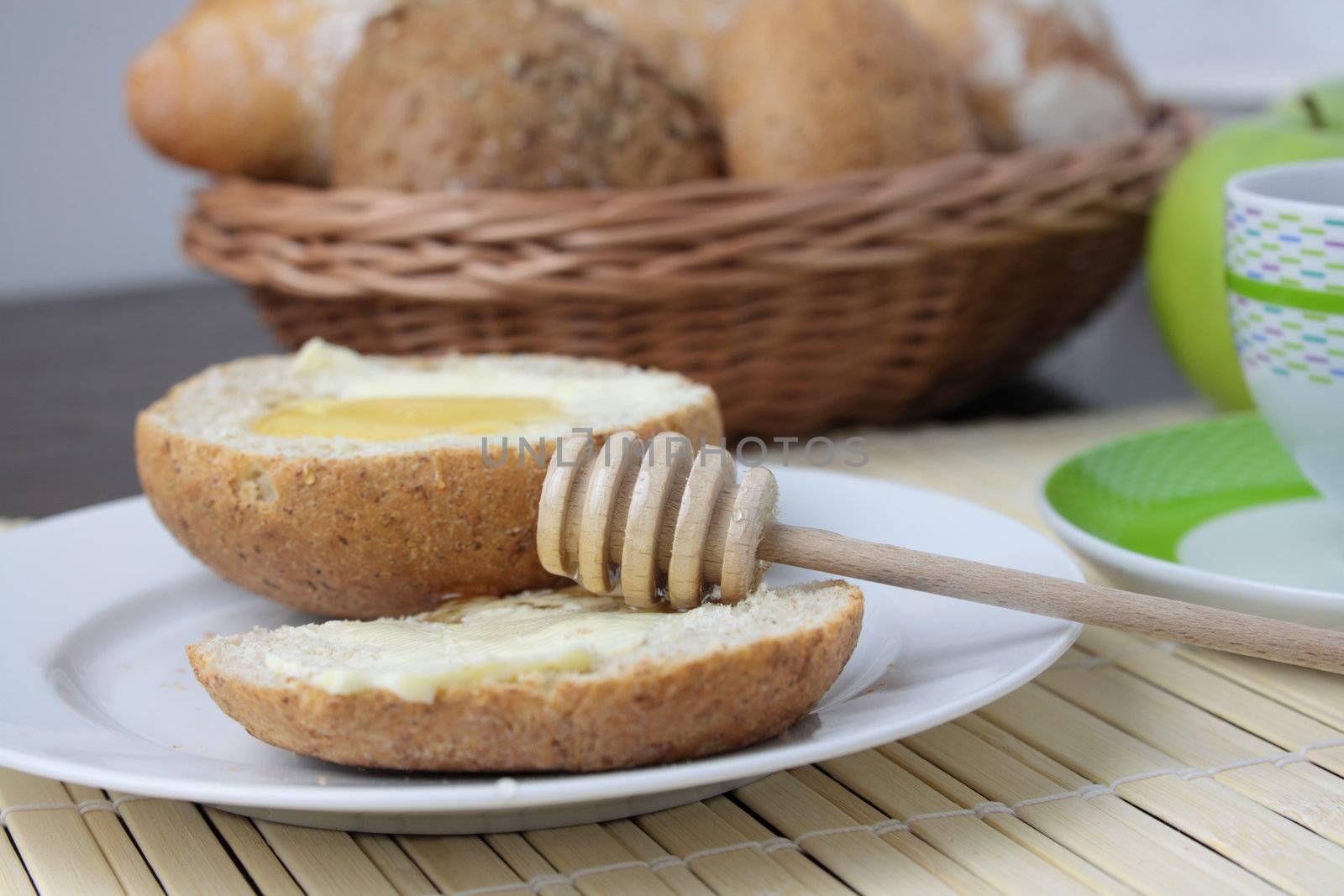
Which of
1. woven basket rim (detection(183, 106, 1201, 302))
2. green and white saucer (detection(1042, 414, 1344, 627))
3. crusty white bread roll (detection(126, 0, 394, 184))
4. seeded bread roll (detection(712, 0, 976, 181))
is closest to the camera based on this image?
green and white saucer (detection(1042, 414, 1344, 627))

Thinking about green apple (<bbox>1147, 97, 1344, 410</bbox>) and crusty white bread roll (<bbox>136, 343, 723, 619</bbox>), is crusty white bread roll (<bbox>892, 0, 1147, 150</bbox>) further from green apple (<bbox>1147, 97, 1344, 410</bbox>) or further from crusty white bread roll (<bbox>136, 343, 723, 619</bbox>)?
crusty white bread roll (<bbox>136, 343, 723, 619</bbox>)

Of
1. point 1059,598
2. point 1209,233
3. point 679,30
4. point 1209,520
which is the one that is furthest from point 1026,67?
point 1059,598

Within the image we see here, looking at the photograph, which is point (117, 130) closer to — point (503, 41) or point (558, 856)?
point (503, 41)

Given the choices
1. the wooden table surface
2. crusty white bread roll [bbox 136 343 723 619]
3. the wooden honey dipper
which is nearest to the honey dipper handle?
the wooden honey dipper

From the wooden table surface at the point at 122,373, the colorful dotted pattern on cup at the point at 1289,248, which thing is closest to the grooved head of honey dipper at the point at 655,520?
the colorful dotted pattern on cup at the point at 1289,248

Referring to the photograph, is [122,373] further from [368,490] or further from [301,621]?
[368,490]

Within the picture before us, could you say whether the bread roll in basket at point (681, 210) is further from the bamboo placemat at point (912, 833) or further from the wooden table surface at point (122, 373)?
the bamboo placemat at point (912, 833)

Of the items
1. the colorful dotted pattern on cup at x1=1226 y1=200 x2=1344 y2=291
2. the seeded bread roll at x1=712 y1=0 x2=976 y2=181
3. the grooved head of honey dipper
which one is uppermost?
the seeded bread roll at x1=712 y1=0 x2=976 y2=181
